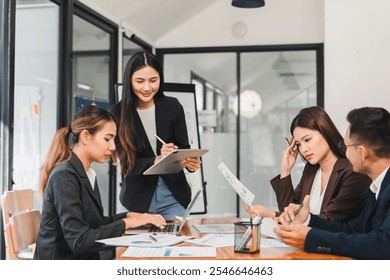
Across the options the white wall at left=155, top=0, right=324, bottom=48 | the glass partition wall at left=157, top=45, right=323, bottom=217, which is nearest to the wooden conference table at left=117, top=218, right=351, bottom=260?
the glass partition wall at left=157, top=45, right=323, bottom=217

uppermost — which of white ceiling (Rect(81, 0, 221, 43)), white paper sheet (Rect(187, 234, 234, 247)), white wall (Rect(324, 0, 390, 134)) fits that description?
white ceiling (Rect(81, 0, 221, 43))

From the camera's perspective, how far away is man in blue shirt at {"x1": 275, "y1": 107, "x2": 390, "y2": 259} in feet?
4.86

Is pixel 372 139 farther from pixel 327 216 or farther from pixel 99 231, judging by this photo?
pixel 99 231

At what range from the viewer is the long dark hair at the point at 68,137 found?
6.31ft

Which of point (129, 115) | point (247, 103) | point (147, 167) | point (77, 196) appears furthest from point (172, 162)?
point (247, 103)

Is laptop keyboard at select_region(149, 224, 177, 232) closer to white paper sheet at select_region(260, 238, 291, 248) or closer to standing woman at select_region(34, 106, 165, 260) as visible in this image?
standing woman at select_region(34, 106, 165, 260)

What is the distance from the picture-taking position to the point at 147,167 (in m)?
2.44

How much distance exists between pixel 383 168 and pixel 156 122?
4.14 ft

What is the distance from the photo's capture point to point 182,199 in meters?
2.53

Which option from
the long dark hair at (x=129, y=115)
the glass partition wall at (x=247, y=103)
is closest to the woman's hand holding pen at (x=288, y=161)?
the long dark hair at (x=129, y=115)

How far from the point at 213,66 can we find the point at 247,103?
598mm

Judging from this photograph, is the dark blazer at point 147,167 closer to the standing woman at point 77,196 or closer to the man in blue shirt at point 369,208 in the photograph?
the standing woman at point 77,196

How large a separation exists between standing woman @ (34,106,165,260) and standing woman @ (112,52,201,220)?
41 cm
